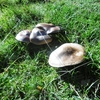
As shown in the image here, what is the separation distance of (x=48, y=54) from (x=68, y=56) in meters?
0.53

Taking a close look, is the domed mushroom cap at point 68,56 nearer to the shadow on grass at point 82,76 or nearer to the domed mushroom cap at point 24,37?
the shadow on grass at point 82,76

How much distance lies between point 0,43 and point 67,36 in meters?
1.02

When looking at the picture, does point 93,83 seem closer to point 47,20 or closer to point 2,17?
point 47,20

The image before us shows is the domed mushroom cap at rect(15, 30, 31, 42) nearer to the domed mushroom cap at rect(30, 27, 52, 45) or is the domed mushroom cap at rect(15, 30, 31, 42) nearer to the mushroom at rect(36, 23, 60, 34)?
the domed mushroom cap at rect(30, 27, 52, 45)

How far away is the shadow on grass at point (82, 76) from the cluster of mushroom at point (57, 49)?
11 centimetres

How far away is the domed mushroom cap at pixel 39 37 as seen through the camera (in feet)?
10.8

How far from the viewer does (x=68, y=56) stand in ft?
9.13

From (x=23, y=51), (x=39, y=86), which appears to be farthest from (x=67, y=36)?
(x=39, y=86)

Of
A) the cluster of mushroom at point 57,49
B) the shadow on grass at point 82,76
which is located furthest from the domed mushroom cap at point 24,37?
the shadow on grass at point 82,76

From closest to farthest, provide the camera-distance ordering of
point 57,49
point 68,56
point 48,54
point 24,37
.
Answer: point 68,56 → point 57,49 → point 48,54 → point 24,37

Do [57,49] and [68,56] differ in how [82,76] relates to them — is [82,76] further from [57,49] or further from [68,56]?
[57,49]

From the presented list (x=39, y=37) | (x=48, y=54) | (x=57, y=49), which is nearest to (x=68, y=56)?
(x=57, y=49)

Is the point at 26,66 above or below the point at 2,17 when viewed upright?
below

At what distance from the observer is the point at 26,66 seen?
10.2 feet
